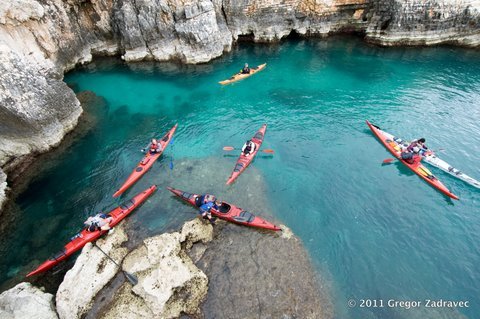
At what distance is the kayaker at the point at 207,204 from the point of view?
1330cm

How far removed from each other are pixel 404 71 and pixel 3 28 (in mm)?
32448

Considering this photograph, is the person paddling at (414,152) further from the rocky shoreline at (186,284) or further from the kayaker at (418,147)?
the rocky shoreline at (186,284)

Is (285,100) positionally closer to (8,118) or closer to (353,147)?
(353,147)

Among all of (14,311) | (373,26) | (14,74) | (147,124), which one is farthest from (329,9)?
(14,311)

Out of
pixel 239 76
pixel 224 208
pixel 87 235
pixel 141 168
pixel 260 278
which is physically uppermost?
pixel 239 76

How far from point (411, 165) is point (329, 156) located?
4.64 m

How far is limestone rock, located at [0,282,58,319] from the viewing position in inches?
361

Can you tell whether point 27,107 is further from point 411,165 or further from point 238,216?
point 411,165

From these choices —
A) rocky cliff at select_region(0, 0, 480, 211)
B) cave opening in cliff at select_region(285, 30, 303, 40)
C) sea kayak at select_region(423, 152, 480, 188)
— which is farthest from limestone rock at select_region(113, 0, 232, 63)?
sea kayak at select_region(423, 152, 480, 188)

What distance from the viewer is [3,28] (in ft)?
62.6

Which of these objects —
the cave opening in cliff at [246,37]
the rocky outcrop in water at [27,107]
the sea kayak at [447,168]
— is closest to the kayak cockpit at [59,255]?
the rocky outcrop in water at [27,107]

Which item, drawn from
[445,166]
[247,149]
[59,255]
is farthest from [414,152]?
[59,255]

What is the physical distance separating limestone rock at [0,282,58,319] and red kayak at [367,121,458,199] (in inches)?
724

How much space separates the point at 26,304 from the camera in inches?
370
